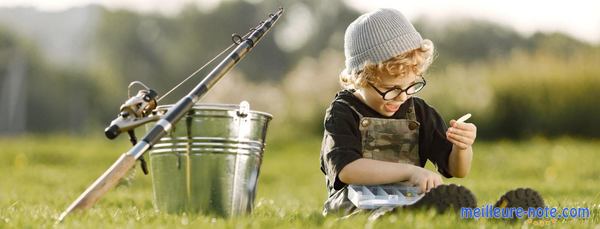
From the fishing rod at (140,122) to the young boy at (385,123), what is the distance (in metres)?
0.56

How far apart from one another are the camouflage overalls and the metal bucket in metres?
0.46

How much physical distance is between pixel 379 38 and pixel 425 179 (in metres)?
0.73

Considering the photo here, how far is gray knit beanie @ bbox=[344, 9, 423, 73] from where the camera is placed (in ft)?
13.7

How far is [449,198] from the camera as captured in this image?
3672 millimetres

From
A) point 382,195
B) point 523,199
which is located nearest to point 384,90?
point 382,195

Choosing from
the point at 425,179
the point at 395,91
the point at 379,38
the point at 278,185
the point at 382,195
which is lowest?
the point at 278,185

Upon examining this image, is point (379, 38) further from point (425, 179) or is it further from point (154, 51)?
point (154, 51)

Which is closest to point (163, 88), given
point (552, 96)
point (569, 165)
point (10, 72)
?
point (10, 72)

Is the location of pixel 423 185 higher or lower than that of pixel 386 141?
lower

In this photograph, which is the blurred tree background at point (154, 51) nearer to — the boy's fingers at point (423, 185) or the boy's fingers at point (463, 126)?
the boy's fingers at point (463, 126)

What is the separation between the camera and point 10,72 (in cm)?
3469

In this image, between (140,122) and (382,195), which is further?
(382,195)

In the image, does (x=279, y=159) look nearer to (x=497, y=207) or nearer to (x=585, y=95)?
(x=585, y=95)

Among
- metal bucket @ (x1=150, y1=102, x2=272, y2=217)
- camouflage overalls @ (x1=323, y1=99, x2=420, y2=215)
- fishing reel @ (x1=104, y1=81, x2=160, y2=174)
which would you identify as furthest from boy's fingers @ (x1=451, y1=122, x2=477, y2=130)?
fishing reel @ (x1=104, y1=81, x2=160, y2=174)
